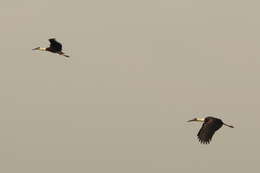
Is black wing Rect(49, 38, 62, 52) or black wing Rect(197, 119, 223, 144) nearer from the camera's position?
black wing Rect(197, 119, 223, 144)

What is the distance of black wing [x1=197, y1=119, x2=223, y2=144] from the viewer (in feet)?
158

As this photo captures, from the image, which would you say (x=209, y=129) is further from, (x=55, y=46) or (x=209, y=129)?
(x=55, y=46)

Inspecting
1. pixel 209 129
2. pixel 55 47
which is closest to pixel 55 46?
pixel 55 47

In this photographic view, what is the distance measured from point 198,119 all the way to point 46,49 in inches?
480

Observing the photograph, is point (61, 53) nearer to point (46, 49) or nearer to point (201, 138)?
point (46, 49)

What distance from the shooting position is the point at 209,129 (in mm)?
48438

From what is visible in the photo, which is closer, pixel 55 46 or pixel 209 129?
pixel 209 129

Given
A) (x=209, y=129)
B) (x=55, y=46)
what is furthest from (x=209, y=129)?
(x=55, y=46)

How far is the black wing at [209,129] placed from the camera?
48.3 metres

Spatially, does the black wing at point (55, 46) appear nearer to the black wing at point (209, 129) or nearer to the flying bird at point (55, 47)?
the flying bird at point (55, 47)

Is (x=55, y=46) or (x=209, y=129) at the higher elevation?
(x=55, y=46)

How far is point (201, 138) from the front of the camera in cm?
4841

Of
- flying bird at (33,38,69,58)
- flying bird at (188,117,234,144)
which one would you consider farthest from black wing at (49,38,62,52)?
flying bird at (188,117,234,144)

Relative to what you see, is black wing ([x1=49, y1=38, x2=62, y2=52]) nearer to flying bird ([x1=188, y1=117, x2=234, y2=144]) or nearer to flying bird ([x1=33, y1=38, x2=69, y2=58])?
flying bird ([x1=33, y1=38, x2=69, y2=58])
